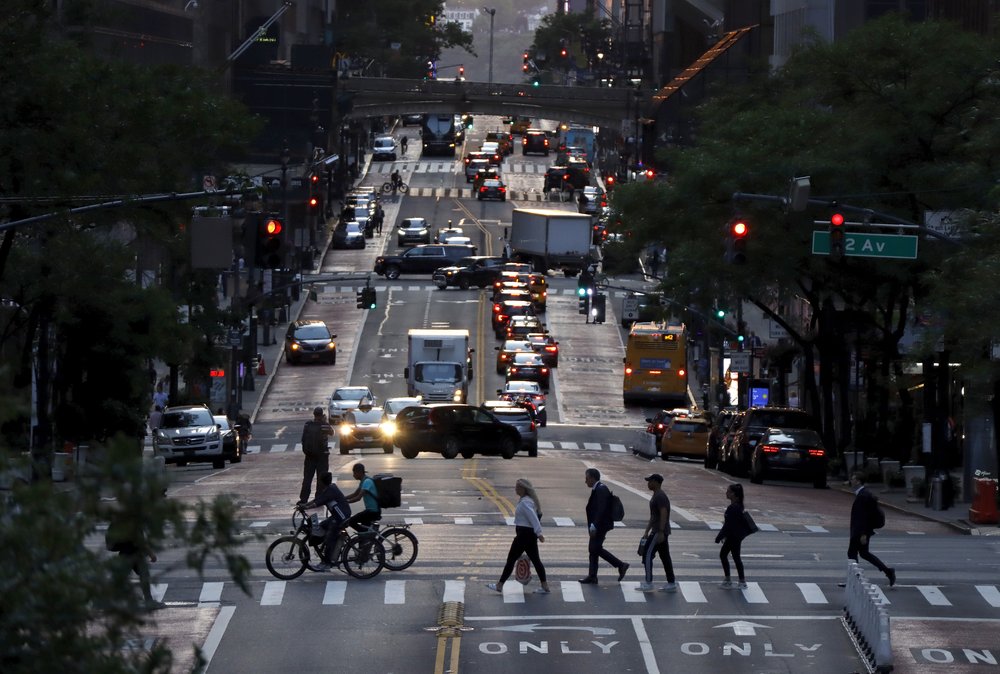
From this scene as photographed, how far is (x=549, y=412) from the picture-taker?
70875mm

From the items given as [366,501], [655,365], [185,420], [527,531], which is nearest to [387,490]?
[366,501]

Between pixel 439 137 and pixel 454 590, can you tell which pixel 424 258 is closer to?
pixel 439 137

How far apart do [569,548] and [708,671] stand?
920cm

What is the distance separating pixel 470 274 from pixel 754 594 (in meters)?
75.2

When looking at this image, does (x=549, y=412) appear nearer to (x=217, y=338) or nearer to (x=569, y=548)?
(x=217, y=338)

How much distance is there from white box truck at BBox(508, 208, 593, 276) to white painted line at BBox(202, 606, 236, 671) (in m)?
77.8

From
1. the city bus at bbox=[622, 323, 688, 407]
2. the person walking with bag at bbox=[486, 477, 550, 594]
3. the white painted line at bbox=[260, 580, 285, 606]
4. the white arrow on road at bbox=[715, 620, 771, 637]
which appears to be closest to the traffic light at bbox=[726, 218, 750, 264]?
the person walking with bag at bbox=[486, 477, 550, 594]

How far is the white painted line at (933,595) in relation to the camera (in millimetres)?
21795

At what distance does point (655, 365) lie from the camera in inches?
2881

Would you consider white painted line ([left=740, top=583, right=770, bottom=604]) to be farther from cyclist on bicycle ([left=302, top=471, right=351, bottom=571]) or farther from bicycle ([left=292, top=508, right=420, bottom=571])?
cyclist on bicycle ([left=302, top=471, right=351, bottom=571])

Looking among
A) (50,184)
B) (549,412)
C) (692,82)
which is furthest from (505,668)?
(692,82)

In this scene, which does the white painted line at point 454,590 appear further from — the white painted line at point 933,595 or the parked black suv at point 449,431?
the parked black suv at point 449,431

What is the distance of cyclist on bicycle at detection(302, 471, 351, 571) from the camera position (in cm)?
2228

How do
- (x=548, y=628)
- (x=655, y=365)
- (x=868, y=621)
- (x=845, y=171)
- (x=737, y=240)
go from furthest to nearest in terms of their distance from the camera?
(x=655, y=365) < (x=845, y=171) < (x=737, y=240) < (x=548, y=628) < (x=868, y=621)
